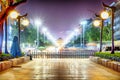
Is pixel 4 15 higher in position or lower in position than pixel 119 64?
higher

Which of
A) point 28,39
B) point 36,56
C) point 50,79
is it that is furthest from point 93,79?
point 28,39

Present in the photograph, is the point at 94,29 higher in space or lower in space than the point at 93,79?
higher

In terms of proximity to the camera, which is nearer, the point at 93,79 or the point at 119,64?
the point at 93,79

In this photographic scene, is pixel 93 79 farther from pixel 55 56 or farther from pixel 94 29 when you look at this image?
pixel 94 29

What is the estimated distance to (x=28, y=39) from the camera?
141625mm

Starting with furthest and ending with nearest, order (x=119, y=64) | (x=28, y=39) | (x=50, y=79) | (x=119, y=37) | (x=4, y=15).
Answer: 1. (x=119, y=37)
2. (x=28, y=39)
3. (x=119, y=64)
4. (x=4, y=15)
5. (x=50, y=79)

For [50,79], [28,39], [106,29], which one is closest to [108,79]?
[50,79]

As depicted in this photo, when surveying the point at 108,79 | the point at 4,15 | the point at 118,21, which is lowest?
the point at 108,79

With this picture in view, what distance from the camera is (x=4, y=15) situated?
24.4 meters

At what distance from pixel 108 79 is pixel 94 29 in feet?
403

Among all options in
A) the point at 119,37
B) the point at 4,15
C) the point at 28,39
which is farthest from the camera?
A: the point at 119,37

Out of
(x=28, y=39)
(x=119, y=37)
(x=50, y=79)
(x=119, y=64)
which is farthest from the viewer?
(x=119, y=37)

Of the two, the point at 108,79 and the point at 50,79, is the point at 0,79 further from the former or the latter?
the point at 108,79

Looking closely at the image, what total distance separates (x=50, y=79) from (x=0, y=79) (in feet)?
8.41
